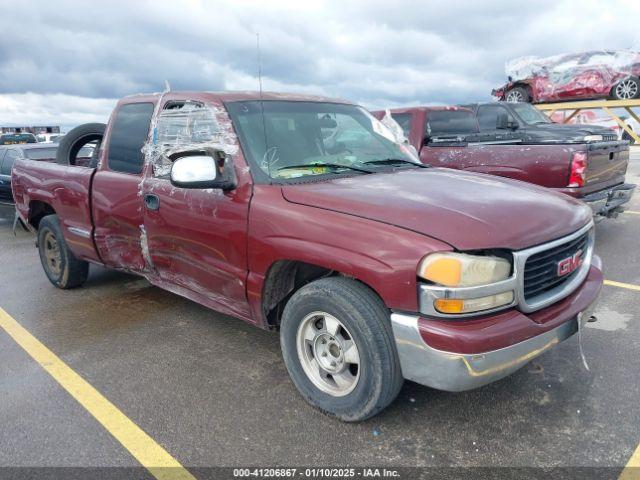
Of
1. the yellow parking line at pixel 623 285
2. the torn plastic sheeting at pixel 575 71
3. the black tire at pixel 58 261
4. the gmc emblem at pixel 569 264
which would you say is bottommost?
the yellow parking line at pixel 623 285

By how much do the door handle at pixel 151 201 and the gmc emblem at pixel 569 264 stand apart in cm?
263

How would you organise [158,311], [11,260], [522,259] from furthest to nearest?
[11,260], [158,311], [522,259]

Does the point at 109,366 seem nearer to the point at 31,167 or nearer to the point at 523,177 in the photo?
the point at 31,167

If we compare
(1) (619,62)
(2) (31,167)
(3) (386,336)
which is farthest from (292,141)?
(1) (619,62)

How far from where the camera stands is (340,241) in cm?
248

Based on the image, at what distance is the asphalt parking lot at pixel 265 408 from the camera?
2467 mm

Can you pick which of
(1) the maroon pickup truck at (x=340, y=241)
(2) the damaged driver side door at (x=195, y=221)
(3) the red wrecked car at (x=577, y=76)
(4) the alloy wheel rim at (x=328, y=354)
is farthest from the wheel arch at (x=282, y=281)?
(3) the red wrecked car at (x=577, y=76)

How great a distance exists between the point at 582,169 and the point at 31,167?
Answer: 5953 mm

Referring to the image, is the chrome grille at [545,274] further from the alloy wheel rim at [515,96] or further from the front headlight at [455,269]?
the alloy wheel rim at [515,96]

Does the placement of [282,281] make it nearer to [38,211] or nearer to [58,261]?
[58,261]

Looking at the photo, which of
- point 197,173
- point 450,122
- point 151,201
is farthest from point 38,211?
point 450,122

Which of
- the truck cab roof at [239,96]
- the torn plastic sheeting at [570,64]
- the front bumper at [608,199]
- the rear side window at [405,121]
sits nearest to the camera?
the truck cab roof at [239,96]

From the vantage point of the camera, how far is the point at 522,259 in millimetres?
2334

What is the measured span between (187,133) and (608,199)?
16.2 feet
